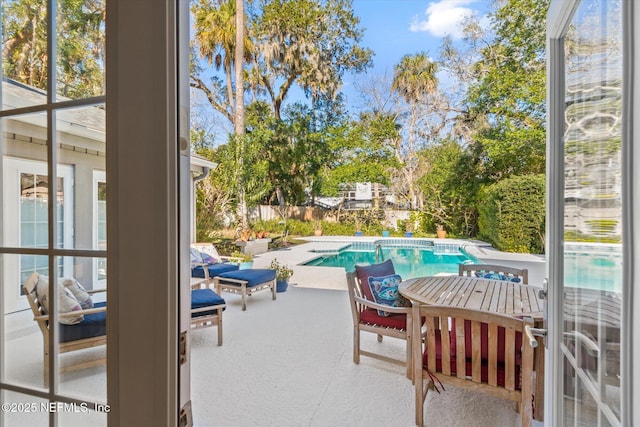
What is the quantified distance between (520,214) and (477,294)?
285 inches

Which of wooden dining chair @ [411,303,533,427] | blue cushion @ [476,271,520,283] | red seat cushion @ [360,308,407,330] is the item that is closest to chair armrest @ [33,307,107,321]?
wooden dining chair @ [411,303,533,427]

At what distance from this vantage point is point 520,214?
8.75 metres

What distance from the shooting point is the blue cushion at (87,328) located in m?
0.79

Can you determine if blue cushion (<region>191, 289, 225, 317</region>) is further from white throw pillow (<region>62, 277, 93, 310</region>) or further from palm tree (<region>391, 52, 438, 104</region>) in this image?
palm tree (<region>391, 52, 438, 104</region>)

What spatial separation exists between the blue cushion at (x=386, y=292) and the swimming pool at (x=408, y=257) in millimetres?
5081

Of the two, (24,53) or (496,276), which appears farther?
(496,276)

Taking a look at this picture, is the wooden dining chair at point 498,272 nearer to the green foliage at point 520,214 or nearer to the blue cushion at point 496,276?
the blue cushion at point 496,276

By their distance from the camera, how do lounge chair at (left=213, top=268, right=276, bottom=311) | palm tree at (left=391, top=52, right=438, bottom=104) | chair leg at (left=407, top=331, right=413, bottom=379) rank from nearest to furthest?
chair leg at (left=407, top=331, right=413, bottom=379) < lounge chair at (left=213, top=268, right=276, bottom=311) < palm tree at (left=391, top=52, right=438, bottom=104)

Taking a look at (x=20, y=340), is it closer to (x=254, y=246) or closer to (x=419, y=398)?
(x=419, y=398)

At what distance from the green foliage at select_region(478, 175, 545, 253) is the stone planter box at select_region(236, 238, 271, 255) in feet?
22.0

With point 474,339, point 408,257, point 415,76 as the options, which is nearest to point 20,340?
point 474,339

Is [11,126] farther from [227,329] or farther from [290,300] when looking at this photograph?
[290,300]

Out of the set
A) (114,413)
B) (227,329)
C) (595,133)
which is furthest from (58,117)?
(227,329)

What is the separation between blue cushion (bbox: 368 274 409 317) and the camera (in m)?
2.93
